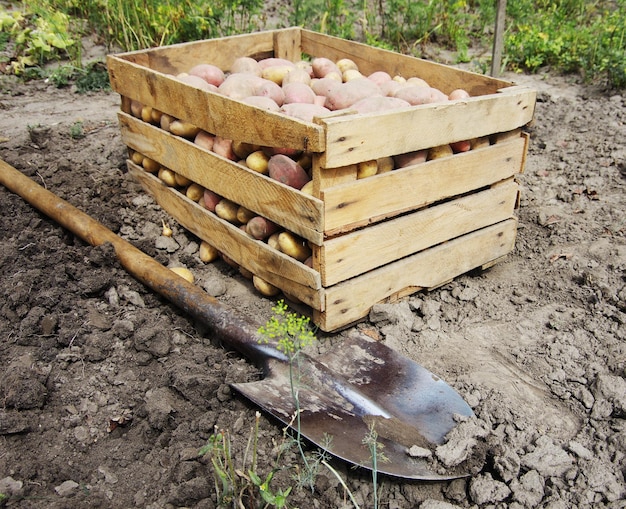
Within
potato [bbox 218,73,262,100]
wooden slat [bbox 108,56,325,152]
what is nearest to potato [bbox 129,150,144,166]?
wooden slat [bbox 108,56,325,152]

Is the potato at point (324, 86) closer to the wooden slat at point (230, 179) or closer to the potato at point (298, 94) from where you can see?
the potato at point (298, 94)

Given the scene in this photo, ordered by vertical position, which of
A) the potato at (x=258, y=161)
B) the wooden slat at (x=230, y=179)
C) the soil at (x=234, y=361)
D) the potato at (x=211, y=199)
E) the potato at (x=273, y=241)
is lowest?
the soil at (x=234, y=361)

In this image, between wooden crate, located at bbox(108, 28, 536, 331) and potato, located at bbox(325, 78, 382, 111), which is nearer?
wooden crate, located at bbox(108, 28, 536, 331)

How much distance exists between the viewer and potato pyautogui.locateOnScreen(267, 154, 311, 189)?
2578 mm

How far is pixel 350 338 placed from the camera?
2.60 meters

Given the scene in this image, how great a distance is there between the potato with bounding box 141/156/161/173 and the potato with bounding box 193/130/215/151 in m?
0.54

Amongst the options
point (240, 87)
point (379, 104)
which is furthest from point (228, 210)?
point (379, 104)

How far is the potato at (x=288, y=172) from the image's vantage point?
8.46ft

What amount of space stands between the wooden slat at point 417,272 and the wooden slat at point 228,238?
4.7 inches

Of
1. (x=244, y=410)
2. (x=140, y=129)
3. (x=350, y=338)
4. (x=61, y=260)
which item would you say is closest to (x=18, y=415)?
(x=244, y=410)

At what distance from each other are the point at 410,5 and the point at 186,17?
7.37 ft

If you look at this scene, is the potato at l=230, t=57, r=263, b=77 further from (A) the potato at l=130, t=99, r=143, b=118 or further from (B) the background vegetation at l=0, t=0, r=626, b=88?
(B) the background vegetation at l=0, t=0, r=626, b=88

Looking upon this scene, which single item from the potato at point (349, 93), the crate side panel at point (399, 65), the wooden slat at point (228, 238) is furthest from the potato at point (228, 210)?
the crate side panel at point (399, 65)

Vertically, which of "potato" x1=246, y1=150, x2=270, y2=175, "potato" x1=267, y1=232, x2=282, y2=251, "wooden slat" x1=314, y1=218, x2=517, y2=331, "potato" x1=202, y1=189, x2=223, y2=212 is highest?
"potato" x1=246, y1=150, x2=270, y2=175
